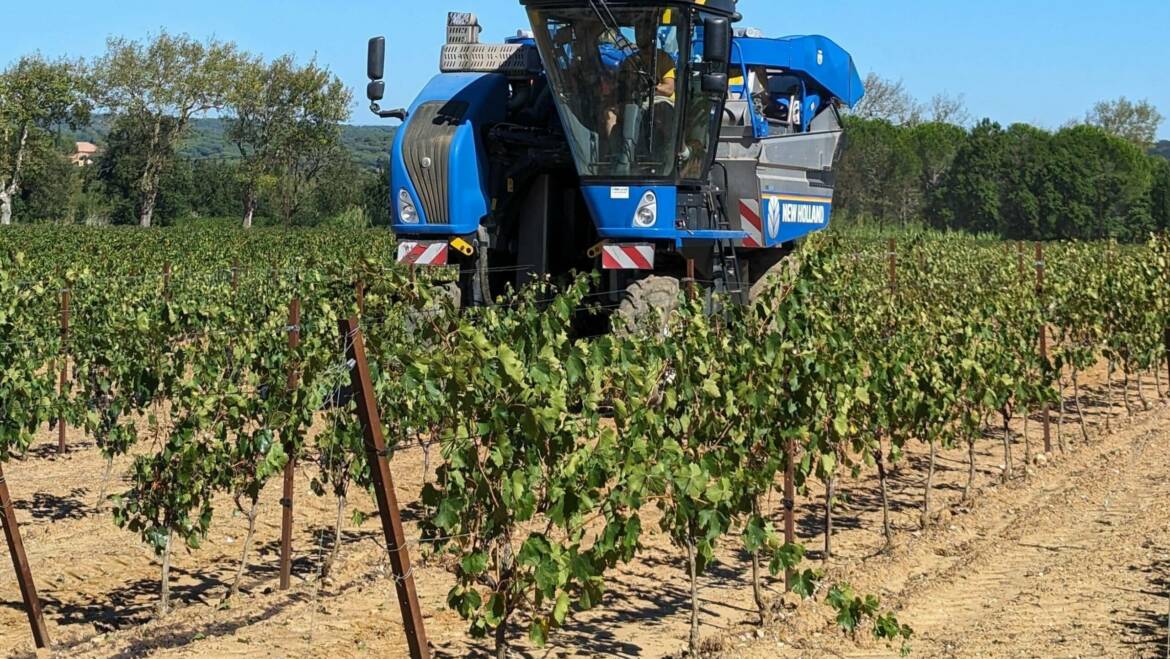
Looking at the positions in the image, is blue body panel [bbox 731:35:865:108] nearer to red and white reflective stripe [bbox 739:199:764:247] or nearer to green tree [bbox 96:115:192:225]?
red and white reflective stripe [bbox 739:199:764:247]

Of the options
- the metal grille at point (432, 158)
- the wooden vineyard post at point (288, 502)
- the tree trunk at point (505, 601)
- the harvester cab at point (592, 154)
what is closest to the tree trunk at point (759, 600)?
the tree trunk at point (505, 601)

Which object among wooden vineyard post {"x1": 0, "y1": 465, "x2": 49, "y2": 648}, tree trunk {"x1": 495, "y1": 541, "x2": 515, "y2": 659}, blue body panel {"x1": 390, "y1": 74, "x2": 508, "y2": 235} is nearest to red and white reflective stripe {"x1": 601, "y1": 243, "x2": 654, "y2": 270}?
blue body panel {"x1": 390, "y1": 74, "x2": 508, "y2": 235}

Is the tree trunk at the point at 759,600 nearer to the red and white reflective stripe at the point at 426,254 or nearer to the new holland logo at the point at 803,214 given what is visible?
the red and white reflective stripe at the point at 426,254

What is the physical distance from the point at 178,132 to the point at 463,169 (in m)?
54.6

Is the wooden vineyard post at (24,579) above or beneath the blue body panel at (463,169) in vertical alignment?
beneath

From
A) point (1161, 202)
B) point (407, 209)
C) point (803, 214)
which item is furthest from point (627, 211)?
point (1161, 202)

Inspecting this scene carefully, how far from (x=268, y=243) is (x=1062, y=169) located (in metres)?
37.0

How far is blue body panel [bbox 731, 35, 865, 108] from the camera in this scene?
12.2 metres

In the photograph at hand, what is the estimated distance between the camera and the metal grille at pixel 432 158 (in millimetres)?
10188

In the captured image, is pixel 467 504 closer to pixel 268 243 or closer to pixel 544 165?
pixel 544 165

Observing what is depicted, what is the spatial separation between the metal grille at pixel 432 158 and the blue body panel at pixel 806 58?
8.70ft

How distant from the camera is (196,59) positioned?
203ft

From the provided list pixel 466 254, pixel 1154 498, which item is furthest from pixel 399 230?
pixel 1154 498

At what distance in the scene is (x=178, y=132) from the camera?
61.8 m
